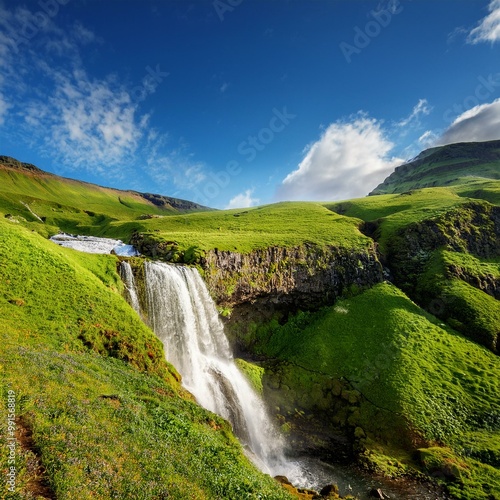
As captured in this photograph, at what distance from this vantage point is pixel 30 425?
11.6 metres

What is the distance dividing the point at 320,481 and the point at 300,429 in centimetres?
870

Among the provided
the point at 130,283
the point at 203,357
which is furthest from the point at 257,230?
the point at 130,283

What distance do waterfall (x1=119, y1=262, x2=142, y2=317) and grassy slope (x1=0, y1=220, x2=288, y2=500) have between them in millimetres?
3909

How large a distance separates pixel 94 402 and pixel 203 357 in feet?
81.8

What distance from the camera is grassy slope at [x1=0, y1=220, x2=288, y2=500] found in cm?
1119

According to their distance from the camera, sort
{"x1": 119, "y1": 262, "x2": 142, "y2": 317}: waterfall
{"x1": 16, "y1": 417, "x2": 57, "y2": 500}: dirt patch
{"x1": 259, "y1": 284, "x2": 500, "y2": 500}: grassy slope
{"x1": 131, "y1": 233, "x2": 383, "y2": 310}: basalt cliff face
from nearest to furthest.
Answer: {"x1": 16, "y1": 417, "x2": 57, "y2": 500}: dirt patch < {"x1": 259, "y1": 284, "x2": 500, "y2": 500}: grassy slope < {"x1": 119, "y1": 262, "x2": 142, "y2": 317}: waterfall < {"x1": 131, "y1": 233, "x2": 383, "y2": 310}: basalt cliff face

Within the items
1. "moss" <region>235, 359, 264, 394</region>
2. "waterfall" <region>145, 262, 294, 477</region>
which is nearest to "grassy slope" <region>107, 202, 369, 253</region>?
"waterfall" <region>145, 262, 294, 477</region>

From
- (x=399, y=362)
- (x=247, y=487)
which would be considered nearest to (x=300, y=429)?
(x=399, y=362)

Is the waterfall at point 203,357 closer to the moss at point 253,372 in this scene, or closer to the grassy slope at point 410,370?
the moss at point 253,372

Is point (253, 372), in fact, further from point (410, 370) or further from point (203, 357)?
point (410, 370)

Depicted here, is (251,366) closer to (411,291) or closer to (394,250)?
(411,291)

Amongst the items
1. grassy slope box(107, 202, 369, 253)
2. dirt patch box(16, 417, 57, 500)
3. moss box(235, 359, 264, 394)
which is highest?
grassy slope box(107, 202, 369, 253)

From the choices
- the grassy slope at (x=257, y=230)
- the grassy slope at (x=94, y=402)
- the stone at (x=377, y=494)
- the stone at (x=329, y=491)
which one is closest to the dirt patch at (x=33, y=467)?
the grassy slope at (x=94, y=402)

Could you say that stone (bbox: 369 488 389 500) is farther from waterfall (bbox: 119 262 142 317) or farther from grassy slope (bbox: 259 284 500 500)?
waterfall (bbox: 119 262 142 317)
